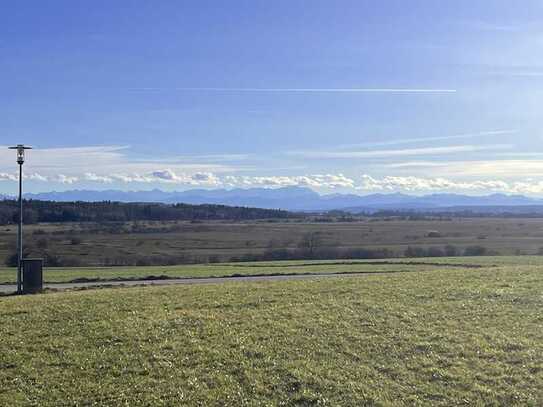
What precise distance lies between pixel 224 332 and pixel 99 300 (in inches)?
215

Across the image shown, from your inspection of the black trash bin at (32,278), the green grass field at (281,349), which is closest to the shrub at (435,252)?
the black trash bin at (32,278)

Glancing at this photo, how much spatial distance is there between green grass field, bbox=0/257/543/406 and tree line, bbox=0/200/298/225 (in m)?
92.6

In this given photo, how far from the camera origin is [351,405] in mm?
10992

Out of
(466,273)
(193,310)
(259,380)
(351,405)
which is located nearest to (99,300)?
(193,310)

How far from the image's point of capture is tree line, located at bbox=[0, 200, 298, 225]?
12725 cm

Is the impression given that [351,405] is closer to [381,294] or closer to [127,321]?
[127,321]

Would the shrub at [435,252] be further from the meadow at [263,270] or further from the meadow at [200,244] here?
the meadow at [263,270]

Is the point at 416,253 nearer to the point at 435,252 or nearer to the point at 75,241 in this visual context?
the point at 435,252

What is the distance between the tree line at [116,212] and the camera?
127m

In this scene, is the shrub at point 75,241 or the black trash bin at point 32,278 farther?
the shrub at point 75,241

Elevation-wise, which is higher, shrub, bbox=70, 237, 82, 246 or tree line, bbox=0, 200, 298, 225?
tree line, bbox=0, 200, 298, 225

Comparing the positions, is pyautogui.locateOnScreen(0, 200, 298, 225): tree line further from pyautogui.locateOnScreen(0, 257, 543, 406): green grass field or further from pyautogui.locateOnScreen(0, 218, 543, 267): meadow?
pyautogui.locateOnScreen(0, 257, 543, 406): green grass field

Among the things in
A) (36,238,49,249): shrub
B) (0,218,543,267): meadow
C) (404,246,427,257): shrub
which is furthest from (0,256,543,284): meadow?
(36,238,49,249): shrub

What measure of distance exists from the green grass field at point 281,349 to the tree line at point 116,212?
92591 millimetres
